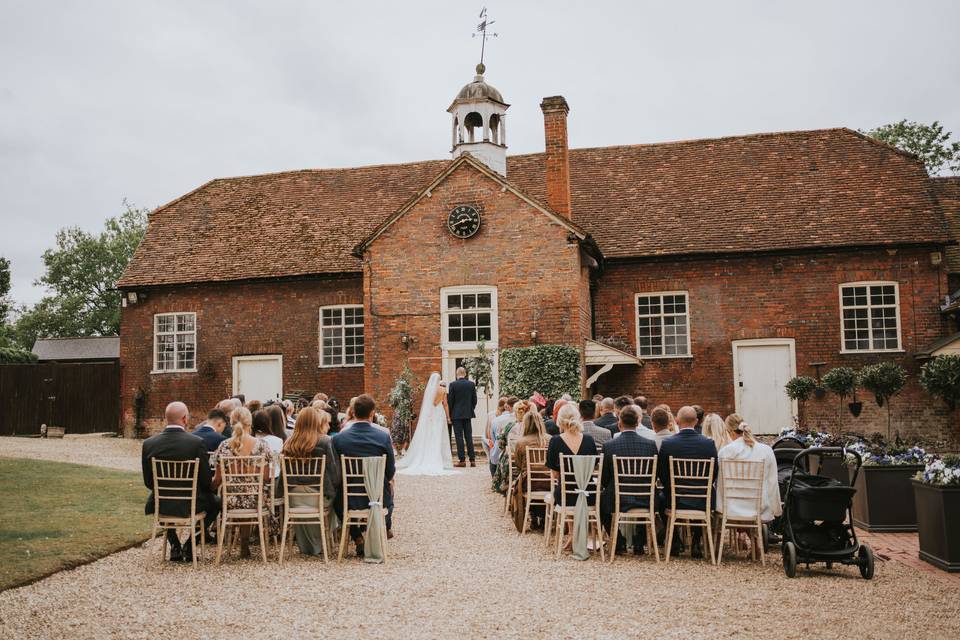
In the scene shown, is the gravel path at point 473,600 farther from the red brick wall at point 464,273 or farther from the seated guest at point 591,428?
the red brick wall at point 464,273

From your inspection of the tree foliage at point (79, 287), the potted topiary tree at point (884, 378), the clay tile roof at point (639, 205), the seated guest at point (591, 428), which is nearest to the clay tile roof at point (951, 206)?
the clay tile roof at point (639, 205)

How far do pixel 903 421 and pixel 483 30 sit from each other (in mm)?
14632

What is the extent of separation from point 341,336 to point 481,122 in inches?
275

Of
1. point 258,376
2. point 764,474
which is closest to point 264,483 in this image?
point 764,474

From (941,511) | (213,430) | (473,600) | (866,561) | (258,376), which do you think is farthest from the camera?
(258,376)

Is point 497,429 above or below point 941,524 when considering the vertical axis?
above

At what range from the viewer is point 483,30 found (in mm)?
21859

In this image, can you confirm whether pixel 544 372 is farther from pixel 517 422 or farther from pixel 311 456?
pixel 311 456

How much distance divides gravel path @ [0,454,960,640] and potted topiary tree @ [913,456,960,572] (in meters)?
0.36

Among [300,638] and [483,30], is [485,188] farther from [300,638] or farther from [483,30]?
[300,638]

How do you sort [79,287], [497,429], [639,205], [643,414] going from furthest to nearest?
[79,287]
[639,205]
[497,429]
[643,414]

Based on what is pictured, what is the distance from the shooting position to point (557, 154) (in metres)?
20.2

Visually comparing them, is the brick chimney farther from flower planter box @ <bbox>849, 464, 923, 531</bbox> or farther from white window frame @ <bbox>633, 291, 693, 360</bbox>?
A: flower planter box @ <bbox>849, 464, 923, 531</bbox>

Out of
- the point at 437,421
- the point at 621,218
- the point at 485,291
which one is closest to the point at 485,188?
the point at 485,291
